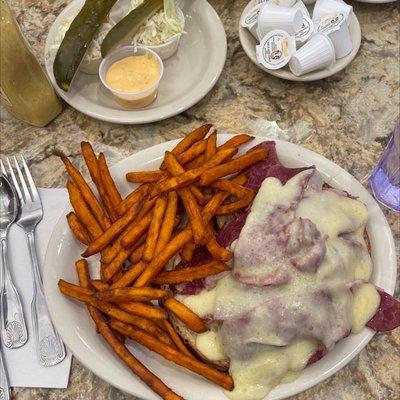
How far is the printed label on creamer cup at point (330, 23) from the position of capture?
5.37 feet

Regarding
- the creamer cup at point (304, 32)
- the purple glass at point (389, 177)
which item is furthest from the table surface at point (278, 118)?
the creamer cup at point (304, 32)

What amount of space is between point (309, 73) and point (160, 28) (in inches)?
19.8

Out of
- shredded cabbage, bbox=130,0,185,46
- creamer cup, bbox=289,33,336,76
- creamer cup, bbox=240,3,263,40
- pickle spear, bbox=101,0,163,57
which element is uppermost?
pickle spear, bbox=101,0,163,57

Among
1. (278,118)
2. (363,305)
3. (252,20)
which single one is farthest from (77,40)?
(363,305)

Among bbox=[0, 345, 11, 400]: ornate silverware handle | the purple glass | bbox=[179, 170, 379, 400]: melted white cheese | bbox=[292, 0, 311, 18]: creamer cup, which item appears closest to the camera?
bbox=[179, 170, 379, 400]: melted white cheese

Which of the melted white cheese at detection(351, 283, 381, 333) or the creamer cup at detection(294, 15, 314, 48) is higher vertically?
the creamer cup at detection(294, 15, 314, 48)

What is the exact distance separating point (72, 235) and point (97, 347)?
0.29 meters

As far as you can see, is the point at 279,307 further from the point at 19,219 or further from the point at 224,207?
the point at 19,219

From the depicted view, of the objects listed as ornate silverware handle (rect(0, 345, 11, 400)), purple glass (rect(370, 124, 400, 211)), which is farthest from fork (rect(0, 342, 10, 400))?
purple glass (rect(370, 124, 400, 211))

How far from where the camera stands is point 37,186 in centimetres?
157

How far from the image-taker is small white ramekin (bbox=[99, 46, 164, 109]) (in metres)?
1.61

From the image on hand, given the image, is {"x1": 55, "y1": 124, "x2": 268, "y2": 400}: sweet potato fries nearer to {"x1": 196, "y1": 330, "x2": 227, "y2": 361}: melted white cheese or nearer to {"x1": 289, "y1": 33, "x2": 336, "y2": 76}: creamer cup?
{"x1": 196, "y1": 330, "x2": 227, "y2": 361}: melted white cheese

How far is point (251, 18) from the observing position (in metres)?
1.72

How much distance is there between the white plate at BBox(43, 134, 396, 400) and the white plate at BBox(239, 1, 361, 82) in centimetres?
35
